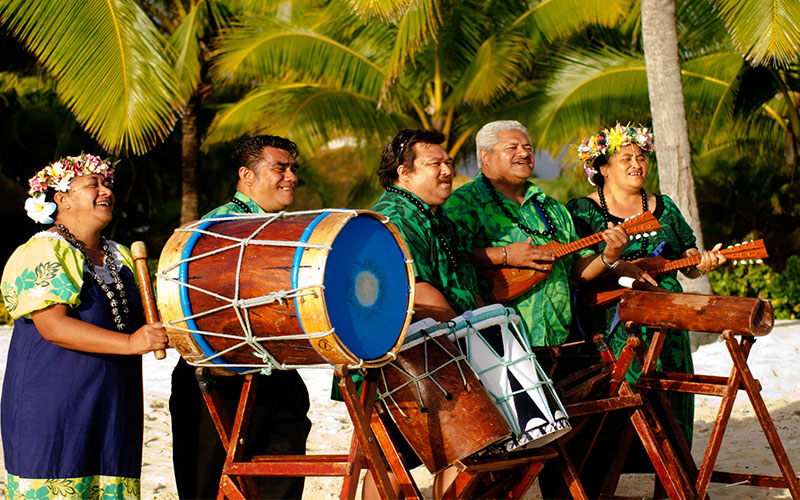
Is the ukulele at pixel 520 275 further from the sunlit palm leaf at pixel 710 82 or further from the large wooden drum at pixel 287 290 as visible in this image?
the sunlit palm leaf at pixel 710 82

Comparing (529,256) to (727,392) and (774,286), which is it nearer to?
(727,392)

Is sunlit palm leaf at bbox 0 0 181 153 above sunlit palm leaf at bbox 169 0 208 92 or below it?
below

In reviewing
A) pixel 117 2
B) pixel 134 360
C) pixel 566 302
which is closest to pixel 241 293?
pixel 134 360

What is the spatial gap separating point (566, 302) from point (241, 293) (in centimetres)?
195

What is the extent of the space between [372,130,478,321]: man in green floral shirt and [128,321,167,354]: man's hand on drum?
1054 mm

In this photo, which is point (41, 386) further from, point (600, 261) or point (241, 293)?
point (600, 261)

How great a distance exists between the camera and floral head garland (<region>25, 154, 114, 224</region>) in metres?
3.49

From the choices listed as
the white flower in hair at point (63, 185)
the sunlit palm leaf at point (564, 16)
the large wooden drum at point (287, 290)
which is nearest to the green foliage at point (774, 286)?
the sunlit palm leaf at point (564, 16)

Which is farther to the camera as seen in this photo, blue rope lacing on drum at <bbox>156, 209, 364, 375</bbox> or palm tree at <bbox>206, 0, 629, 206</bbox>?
palm tree at <bbox>206, 0, 629, 206</bbox>

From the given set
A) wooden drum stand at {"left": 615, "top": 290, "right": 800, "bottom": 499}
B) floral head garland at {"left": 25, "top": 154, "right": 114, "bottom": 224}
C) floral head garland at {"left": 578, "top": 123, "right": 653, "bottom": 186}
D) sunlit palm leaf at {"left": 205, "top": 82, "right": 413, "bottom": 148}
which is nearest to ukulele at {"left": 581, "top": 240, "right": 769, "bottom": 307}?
wooden drum stand at {"left": 615, "top": 290, "right": 800, "bottom": 499}

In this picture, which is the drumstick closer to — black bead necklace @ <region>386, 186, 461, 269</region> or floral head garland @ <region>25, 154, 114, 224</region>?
floral head garland @ <region>25, 154, 114, 224</region>

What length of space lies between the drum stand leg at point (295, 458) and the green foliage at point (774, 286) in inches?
371

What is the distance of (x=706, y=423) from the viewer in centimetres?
694

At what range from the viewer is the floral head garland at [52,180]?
349cm
